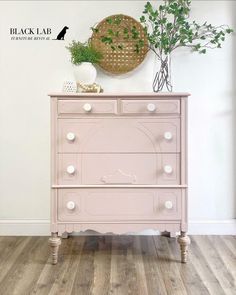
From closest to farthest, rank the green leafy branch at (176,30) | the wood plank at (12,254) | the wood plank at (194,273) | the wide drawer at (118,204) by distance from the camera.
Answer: the wood plank at (194,273) → the wood plank at (12,254) → the wide drawer at (118,204) → the green leafy branch at (176,30)

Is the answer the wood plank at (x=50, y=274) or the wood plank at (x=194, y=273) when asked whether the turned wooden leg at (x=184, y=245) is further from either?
the wood plank at (x=50, y=274)

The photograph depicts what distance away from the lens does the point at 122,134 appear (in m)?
2.15

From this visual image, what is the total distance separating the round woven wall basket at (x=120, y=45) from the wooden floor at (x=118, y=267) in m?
1.21

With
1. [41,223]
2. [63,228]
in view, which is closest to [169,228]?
[63,228]

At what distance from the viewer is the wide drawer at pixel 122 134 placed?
2141mm

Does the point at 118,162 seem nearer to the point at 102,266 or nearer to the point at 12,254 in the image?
the point at 102,266

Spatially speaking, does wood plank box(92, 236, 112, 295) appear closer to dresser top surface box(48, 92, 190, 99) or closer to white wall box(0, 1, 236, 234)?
white wall box(0, 1, 236, 234)

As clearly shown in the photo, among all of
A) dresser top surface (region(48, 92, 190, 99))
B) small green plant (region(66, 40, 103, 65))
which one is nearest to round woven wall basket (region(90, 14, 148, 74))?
small green plant (region(66, 40, 103, 65))

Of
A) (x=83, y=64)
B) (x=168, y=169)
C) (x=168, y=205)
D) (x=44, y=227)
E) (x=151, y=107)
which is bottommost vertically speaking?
(x=44, y=227)

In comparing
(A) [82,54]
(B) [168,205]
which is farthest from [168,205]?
(A) [82,54]

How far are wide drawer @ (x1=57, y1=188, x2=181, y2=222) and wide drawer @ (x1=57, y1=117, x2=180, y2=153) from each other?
24 cm

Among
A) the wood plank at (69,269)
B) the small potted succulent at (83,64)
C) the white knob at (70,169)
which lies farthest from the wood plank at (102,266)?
the small potted succulent at (83,64)

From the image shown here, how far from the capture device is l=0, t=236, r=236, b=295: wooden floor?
6.10ft

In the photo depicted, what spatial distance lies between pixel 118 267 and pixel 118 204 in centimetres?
35
